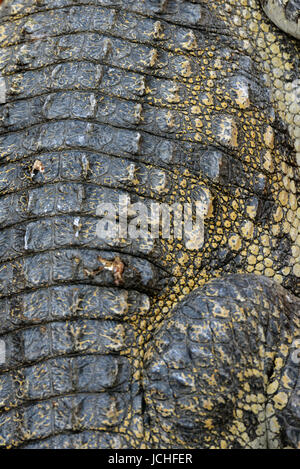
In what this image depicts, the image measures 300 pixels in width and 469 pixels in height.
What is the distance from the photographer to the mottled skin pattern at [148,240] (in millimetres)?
2137

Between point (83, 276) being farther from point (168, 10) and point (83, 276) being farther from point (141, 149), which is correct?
point (168, 10)

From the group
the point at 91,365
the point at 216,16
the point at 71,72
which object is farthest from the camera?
the point at 216,16

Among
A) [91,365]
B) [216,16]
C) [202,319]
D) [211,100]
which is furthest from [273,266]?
Answer: [216,16]

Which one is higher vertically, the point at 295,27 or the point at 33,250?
the point at 295,27

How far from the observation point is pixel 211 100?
255 cm

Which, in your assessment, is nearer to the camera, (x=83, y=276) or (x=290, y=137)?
(x=83, y=276)

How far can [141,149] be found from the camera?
7.79ft

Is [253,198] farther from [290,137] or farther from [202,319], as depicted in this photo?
[202,319]

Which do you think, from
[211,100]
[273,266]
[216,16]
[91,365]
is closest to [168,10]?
[216,16]

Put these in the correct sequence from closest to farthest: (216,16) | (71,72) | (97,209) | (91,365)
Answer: (91,365), (97,209), (71,72), (216,16)

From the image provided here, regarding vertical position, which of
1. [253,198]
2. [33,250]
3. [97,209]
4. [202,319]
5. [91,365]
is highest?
[253,198]

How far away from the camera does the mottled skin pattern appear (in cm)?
214

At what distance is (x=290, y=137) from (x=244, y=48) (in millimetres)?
397

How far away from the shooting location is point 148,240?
2.30 metres
